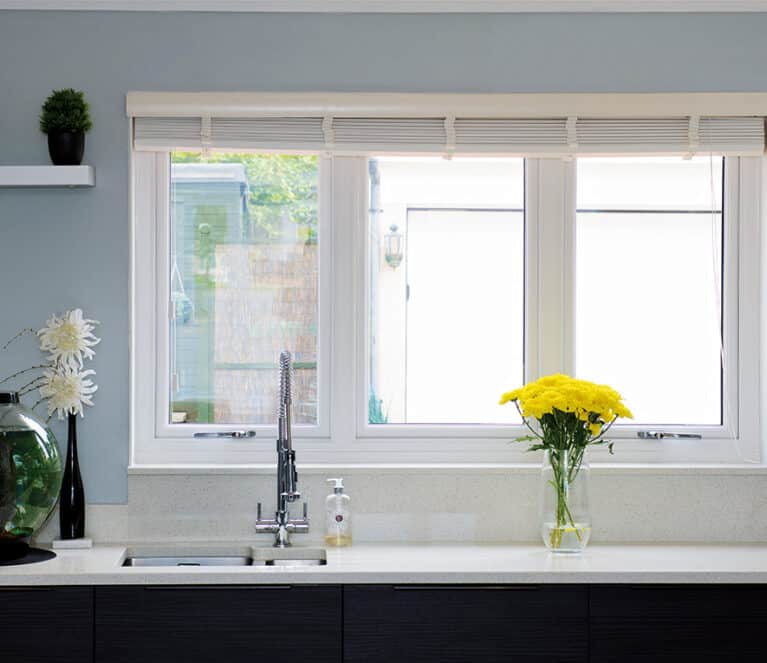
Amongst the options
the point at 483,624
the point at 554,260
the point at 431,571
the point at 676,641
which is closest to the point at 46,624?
the point at 431,571

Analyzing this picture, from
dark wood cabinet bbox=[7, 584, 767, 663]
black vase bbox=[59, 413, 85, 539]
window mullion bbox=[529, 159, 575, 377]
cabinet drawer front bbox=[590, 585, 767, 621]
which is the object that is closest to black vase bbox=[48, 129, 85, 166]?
black vase bbox=[59, 413, 85, 539]

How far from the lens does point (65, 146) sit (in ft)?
11.0

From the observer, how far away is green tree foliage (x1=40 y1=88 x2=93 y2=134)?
11.0 ft

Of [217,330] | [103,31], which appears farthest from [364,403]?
[103,31]

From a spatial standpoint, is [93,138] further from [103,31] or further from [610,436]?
[610,436]

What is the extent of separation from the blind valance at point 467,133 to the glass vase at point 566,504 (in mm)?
964

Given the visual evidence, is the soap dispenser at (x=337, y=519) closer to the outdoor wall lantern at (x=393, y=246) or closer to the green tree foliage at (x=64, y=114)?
the outdoor wall lantern at (x=393, y=246)

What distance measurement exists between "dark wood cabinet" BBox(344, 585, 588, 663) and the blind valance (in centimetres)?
136

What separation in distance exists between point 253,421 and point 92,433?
50 centimetres

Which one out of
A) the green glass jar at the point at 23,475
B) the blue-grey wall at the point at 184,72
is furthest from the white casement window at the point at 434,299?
the green glass jar at the point at 23,475

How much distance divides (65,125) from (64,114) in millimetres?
37

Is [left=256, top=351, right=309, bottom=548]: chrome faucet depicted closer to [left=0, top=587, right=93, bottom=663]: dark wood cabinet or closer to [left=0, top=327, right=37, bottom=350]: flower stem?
[left=0, top=587, right=93, bottom=663]: dark wood cabinet

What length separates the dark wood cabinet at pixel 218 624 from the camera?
2959 millimetres

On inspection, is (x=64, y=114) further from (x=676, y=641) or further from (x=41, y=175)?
(x=676, y=641)
